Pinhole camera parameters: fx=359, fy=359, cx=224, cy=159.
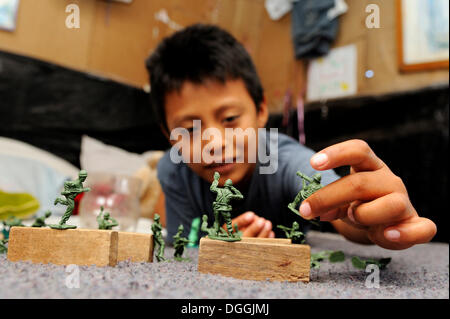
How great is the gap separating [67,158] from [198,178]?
0.96 metres

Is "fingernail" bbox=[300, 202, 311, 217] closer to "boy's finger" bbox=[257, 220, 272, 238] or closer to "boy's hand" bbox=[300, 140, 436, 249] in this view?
"boy's hand" bbox=[300, 140, 436, 249]

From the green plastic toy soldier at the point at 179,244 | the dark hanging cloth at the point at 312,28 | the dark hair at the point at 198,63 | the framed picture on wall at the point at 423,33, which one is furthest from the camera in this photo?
the dark hanging cloth at the point at 312,28

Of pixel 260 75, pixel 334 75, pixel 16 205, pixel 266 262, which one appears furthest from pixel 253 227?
pixel 334 75

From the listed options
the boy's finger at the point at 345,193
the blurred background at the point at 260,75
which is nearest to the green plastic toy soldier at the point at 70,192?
the boy's finger at the point at 345,193

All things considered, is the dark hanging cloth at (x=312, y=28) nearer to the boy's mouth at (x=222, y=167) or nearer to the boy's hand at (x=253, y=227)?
the boy's mouth at (x=222, y=167)

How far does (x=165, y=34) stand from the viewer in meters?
1.67

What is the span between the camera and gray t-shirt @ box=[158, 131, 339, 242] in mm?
847

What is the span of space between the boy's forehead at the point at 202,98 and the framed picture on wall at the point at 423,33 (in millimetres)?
687

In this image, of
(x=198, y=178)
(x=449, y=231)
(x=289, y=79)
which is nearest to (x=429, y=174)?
(x=449, y=231)

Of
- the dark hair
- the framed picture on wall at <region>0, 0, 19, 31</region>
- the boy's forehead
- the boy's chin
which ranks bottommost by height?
the boy's chin

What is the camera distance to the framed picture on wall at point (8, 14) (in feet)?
4.60

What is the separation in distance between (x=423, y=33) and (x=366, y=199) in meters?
1.04
